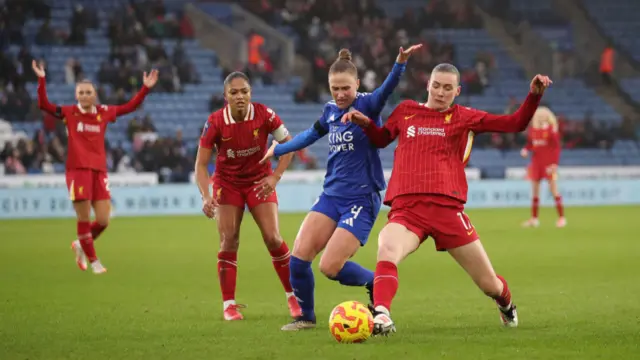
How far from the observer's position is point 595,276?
488 inches

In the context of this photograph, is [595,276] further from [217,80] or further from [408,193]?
[217,80]

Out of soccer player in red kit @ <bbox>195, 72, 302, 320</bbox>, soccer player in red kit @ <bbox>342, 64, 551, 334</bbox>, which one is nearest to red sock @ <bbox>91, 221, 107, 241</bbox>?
soccer player in red kit @ <bbox>195, 72, 302, 320</bbox>

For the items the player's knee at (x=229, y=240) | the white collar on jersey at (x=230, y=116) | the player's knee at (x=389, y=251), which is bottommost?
the player's knee at (x=229, y=240)

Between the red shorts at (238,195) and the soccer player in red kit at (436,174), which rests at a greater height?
the soccer player in red kit at (436,174)

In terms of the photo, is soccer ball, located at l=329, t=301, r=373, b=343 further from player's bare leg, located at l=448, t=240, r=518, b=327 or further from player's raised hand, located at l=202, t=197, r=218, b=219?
player's raised hand, located at l=202, t=197, r=218, b=219

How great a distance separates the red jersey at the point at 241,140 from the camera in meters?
9.45

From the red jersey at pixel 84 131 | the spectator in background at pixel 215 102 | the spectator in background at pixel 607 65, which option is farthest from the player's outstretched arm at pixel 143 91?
the spectator in background at pixel 607 65

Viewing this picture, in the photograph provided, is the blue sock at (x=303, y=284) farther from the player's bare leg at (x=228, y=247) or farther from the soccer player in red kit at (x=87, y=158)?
the soccer player in red kit at (x=87, y=158)

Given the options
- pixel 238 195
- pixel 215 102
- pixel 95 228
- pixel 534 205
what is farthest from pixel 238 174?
pixel 215 102

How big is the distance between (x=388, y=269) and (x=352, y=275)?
3.86 ft

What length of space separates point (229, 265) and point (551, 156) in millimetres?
13140

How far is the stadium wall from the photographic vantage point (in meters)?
25.7

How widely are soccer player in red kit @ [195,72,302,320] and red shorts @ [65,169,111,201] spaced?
425cm

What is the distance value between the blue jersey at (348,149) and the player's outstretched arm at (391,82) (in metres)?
0.06
